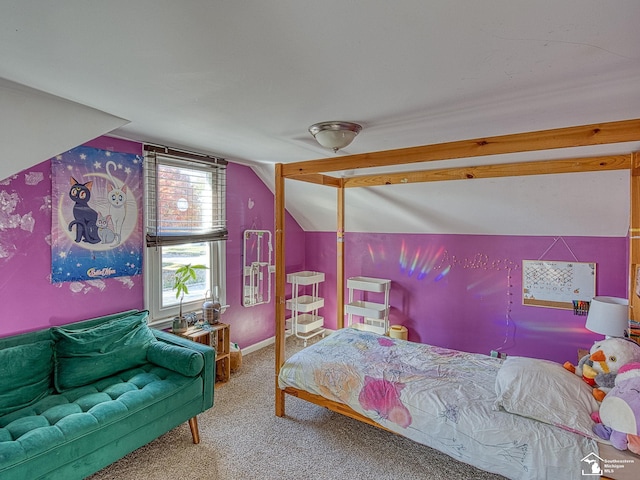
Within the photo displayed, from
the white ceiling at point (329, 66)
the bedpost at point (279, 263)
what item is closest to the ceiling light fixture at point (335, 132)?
the white ceiling at point (329, 66)

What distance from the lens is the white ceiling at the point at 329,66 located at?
106cm

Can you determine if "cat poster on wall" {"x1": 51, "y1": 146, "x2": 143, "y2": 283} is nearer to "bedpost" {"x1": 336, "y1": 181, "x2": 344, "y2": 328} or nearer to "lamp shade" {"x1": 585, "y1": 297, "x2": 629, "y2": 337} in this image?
"bedpost" {"x1": 336, "y1": 181, "x2": 344, "y2": 328}

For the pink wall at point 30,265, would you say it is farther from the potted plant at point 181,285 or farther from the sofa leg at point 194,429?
the sofa leg at point 194,429

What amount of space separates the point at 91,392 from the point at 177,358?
523 mm

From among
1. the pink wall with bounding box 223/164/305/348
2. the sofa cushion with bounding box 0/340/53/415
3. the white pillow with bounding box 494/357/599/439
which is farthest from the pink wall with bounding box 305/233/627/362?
the sofa cushion with bounding box 0/340/53/415

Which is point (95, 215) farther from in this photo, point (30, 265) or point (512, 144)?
point (512, 144)

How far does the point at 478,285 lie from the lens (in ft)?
12.1

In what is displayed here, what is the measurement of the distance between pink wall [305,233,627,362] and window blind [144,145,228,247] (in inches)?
75.9

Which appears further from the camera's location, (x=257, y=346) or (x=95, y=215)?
(x=257, y=346)

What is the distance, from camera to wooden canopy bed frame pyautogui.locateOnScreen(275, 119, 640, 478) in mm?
1630

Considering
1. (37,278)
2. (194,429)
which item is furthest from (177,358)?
(37,278)

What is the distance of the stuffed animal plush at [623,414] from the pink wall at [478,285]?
1.74m

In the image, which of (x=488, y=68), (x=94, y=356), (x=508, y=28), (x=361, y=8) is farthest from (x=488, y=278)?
(x=94, y=356)

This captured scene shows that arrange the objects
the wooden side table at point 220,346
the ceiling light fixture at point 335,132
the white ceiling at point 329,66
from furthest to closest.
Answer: the wooden side table at point 220,346, the ceiling light fixture at point 335,132, the white ceiling at point 329,66
